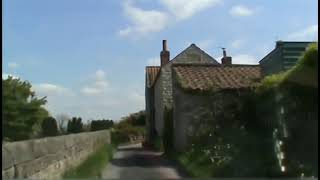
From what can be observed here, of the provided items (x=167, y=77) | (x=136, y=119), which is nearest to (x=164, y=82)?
Answer: (x=167, y=77)

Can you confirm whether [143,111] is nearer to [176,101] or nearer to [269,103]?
[176,101]

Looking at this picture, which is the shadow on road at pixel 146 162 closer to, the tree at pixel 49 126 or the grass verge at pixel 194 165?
the grass verge at pixel 194 165

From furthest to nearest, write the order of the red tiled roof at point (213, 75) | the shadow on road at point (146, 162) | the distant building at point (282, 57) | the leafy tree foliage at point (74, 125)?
the leafy tree foliage at point (74, 125) → the red tiled roof at point (213, 75) → the shadow on road at point (146, 162) → the distant building at point (282, 57)

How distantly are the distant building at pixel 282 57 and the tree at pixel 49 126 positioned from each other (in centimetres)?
617

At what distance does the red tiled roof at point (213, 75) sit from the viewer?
18594 mm

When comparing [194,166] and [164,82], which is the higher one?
[164,82]

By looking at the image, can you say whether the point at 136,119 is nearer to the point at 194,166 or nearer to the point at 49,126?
the point at 194,166

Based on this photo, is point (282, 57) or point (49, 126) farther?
point (282, 57)

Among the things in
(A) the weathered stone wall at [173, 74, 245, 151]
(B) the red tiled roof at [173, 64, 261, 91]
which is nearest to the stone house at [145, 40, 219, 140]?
(B) the red tiled roof at [173, 64, 261, 91]

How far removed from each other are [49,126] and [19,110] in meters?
3.32

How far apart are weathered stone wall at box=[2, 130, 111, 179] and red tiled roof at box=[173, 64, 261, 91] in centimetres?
577

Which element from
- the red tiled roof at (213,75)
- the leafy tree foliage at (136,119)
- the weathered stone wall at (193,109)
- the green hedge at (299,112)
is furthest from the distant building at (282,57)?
the leafy tree foliage at (136,119)

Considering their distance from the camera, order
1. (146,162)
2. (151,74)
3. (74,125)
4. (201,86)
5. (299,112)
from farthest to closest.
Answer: (151,74)
(74,125)
(146,162)
(201,86)
(299,112)

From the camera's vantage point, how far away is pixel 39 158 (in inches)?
365
